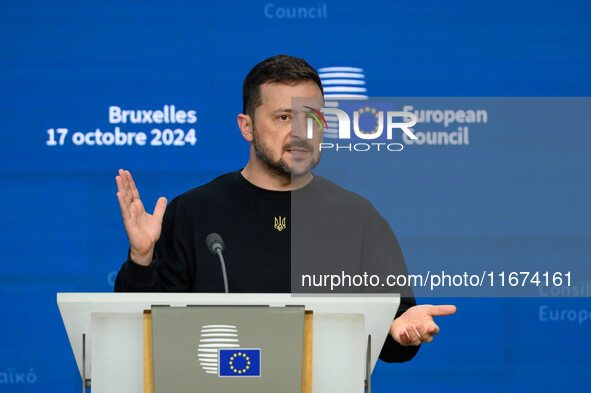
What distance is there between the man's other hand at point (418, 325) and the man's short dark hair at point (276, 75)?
3.28 feet

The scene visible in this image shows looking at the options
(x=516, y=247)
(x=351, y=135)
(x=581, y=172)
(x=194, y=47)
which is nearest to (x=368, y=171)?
(x=351, y=135)

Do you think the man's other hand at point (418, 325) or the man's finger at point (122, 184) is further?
the man's finger at point (122, 184)

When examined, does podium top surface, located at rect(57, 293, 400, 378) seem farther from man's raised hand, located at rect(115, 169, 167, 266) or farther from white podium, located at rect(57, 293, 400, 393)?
man's raised hand, located at rect(115, 169, 167, 266)

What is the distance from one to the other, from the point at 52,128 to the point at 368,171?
5.13 ft

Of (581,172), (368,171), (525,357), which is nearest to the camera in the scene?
(368,171)

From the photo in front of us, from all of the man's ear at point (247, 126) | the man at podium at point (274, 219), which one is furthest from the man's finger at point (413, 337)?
the man's ear at point (247, 126)

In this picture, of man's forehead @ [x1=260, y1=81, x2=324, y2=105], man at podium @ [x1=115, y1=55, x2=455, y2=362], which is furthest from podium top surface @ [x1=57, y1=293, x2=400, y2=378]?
man's forehead @ [x1=260, y1=81, x2=324, y2=105]

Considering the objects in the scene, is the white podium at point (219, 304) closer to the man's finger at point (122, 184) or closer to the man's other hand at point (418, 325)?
the man's other hand at point (418, 325)

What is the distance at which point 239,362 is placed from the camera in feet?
4.91

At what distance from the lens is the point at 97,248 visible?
3.29m

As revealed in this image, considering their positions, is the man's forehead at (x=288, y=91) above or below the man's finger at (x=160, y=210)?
above

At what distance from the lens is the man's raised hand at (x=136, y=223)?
1.98 metres

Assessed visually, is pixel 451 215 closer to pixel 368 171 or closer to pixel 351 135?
pixel 368 171

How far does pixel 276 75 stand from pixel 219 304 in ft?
3.82
